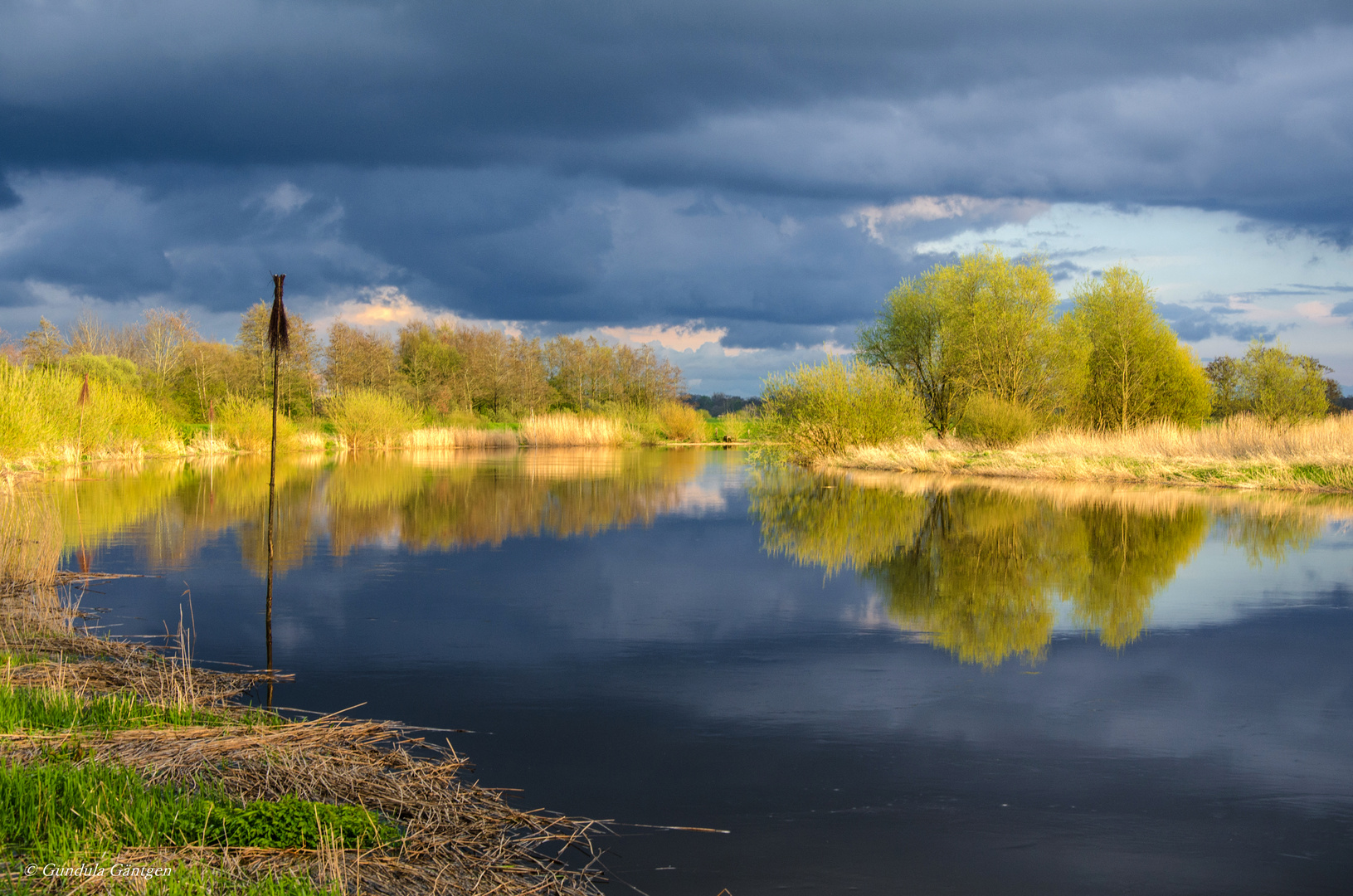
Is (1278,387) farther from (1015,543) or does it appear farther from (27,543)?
(27,543)

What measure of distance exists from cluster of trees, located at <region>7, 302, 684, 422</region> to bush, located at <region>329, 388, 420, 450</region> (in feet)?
7.20

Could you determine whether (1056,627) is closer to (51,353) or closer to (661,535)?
(661,535)

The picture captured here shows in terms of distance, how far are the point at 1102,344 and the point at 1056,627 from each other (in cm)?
3191

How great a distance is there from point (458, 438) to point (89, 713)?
44.5 m

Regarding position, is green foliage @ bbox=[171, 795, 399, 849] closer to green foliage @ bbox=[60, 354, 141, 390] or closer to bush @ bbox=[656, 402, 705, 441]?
green foliage @ bbox=[60, 354, 141, 390]

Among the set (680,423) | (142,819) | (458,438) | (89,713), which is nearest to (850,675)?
(142,819)

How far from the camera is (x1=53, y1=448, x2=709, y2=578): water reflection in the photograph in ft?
40.8

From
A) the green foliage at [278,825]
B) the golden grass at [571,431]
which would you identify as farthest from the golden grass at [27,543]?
the golden grass at [571,431]

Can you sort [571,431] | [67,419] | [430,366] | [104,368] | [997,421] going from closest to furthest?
[67,419]
[997,421]
[104,368]
[571,431]
[430,366]

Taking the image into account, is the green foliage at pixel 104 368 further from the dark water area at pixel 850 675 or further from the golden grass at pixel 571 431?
the dark water area at pixel 850 675

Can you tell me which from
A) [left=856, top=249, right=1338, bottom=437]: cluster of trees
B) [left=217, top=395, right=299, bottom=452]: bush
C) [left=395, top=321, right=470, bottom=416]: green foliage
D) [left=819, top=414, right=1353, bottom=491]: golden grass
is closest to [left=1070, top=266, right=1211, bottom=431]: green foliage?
[left=856, top=249, right=1338, bottom=437]: cluster of trees

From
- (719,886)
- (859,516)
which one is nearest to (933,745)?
(719,886)

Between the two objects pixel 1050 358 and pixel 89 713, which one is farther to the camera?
pixel 1050 358

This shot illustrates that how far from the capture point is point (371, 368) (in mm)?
55438
